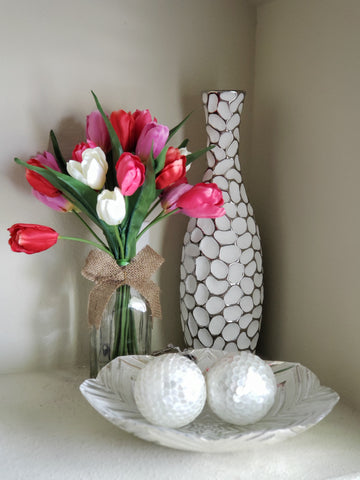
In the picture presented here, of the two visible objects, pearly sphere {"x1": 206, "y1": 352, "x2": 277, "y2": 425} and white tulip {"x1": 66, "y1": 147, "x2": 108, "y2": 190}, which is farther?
white tulip {"x1": 66, "y1": 147, "x2": 108, "y2": 190}

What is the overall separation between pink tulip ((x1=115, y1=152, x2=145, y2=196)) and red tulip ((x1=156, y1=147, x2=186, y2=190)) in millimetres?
61

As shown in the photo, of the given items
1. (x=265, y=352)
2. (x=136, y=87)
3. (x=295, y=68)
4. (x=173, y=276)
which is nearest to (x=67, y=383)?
(x=173, y=276)

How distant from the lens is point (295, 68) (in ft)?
3.06

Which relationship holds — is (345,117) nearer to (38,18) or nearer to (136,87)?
(136,87)

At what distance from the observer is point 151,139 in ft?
2.71

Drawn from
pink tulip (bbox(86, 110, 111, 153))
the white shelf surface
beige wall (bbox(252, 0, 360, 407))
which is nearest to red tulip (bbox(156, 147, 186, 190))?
pink tulip (bbox(86, 110, 111, 153))

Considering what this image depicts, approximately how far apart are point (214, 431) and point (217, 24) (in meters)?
0.71

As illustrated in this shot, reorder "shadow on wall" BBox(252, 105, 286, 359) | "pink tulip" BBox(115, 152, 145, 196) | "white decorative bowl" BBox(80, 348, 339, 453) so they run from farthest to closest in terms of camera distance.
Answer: "shadow on wall" BBox(252, 105, 286, 359), "pink tulip" BBox(115, 152, 145, 196), "white decorative bowl" BBox(80, 348, 339, 453)

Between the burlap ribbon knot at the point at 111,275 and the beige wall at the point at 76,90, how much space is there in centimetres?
10

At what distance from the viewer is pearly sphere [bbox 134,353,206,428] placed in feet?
2.16

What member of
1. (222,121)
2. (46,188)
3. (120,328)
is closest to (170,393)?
(120,328)

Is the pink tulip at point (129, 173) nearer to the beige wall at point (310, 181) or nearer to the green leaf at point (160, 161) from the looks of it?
the green leaf at point (160, 161)

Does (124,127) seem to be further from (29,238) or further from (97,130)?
(29,238)

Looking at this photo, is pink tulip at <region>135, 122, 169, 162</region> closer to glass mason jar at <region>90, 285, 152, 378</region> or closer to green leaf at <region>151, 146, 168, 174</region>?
green leaf at <region>151, 146, 168, 174</region>
